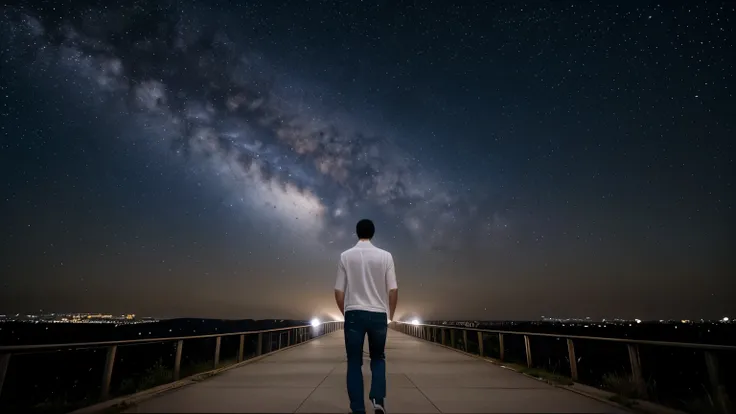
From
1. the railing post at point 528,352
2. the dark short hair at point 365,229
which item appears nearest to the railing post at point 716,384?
the dark short hair at point 365,229

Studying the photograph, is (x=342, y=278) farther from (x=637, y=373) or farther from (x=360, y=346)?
(x=637, y=373)

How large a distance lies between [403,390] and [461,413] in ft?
6.33

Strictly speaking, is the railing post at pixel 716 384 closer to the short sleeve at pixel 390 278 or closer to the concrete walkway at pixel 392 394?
the concrete walkway at pixel 392 394

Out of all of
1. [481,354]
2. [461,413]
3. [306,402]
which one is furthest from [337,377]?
[481,354]

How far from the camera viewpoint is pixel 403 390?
6.82 metres

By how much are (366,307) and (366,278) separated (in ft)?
0.97

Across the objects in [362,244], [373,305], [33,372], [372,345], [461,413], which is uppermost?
[362,244]

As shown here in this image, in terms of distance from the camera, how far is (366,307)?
454cm

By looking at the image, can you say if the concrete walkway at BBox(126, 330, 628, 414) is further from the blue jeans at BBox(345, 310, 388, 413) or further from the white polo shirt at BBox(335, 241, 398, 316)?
the white polo shirt at BBox(335, 241, 398, 316)

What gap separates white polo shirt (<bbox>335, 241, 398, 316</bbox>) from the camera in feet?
15.1

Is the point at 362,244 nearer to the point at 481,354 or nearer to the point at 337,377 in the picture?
the point at 337,377

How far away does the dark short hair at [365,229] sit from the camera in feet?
16.5

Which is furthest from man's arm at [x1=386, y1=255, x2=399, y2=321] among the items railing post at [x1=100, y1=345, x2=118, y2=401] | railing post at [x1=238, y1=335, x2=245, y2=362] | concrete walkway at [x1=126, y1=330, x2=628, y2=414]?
railing post at [x1=238, y1=335, x2=245, y2=362]

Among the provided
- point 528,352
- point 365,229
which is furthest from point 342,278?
point 528,352
